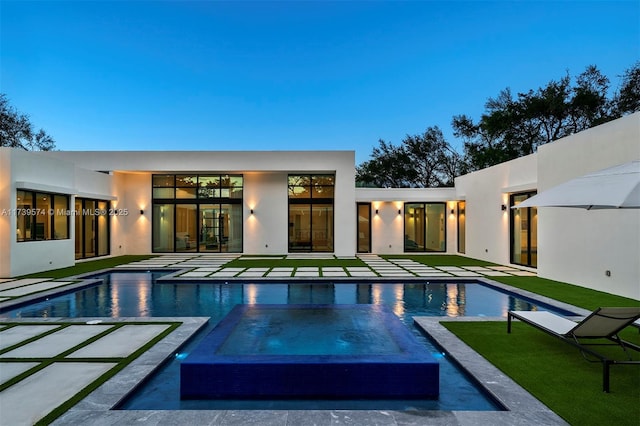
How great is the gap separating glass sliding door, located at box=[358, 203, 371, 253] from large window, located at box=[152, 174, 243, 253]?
623 cm

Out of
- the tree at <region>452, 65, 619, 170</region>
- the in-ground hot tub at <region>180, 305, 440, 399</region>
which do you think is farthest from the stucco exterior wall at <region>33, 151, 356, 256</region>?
the tree at <region>452, 65, 619, 170</region>

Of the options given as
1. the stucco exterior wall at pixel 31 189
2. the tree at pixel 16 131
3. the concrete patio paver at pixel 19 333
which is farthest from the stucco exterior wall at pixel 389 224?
the tree at pixel 16 131

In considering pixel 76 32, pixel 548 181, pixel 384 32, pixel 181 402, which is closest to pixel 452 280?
pixel 548 181

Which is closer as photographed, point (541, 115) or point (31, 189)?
point (31, 189)

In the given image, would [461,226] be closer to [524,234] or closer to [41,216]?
[524,234]

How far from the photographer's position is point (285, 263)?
14.2 meters

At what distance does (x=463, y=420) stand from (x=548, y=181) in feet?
32.1

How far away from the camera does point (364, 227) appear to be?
1917 cm

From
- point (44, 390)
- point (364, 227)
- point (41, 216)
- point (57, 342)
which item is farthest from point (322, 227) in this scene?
point (44, 390)

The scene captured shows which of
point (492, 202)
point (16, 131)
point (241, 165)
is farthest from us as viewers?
point (16, 131)

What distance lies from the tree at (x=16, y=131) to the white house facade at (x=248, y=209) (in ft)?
58.9

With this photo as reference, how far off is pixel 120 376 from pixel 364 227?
16.1 metres

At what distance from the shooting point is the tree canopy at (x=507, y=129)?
25.6m

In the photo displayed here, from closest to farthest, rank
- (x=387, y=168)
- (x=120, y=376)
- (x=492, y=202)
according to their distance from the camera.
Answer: (x=120, y=376) → (x=492, y=202) → (x=387, y=168)
